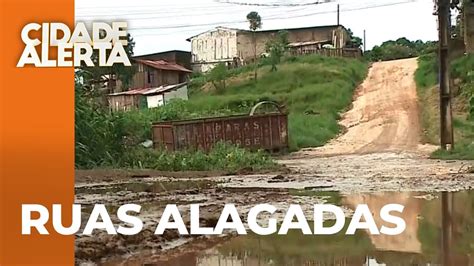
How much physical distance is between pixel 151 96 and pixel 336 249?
96.8 feet

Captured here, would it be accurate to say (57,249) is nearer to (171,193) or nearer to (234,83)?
(171,193)

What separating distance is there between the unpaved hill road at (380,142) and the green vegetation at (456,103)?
18.6 inches

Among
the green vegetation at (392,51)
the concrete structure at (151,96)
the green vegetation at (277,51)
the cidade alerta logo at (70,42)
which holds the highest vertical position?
the green vegetation at (392,51)

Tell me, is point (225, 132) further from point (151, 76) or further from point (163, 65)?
point (163, 65)

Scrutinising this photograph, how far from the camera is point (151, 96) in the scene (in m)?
36.1

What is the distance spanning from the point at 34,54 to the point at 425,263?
16.5 feet

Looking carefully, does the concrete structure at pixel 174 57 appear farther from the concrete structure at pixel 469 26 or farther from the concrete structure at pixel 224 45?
the concrete structure at pixel 469 26

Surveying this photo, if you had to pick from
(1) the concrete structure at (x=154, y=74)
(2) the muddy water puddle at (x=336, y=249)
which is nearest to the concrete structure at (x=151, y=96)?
(1) the concrete structure at (x=154, y=74)

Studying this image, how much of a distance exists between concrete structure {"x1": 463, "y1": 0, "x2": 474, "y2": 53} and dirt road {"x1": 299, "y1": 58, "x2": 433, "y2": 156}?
133 inches

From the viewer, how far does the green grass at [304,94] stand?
2742 centimetres

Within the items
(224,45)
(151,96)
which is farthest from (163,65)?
(224,45)

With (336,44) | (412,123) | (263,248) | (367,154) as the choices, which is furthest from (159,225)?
(336,44)

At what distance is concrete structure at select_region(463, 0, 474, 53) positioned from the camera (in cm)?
3216

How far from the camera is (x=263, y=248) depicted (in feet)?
24.2
